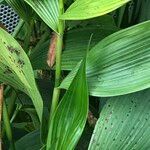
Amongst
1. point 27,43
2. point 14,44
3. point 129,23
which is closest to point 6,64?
point 14,44

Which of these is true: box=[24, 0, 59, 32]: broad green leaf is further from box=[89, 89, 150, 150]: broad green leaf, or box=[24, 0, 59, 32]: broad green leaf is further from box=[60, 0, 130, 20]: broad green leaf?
box=[89, 89, 150, 150]: broad green leaf

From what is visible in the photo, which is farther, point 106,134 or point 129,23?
point 129,23

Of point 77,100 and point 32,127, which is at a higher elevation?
point 77,100

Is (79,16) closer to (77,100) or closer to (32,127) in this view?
(77,100)

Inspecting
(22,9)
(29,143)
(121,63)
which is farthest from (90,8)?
(29,143)

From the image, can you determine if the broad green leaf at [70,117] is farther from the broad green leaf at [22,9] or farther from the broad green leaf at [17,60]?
the broad green leaf at [22,9]

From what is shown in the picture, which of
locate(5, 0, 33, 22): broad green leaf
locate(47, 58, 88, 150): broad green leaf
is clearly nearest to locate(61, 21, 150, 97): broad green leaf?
locate(47, 58, 88, 150): broad green leaf
